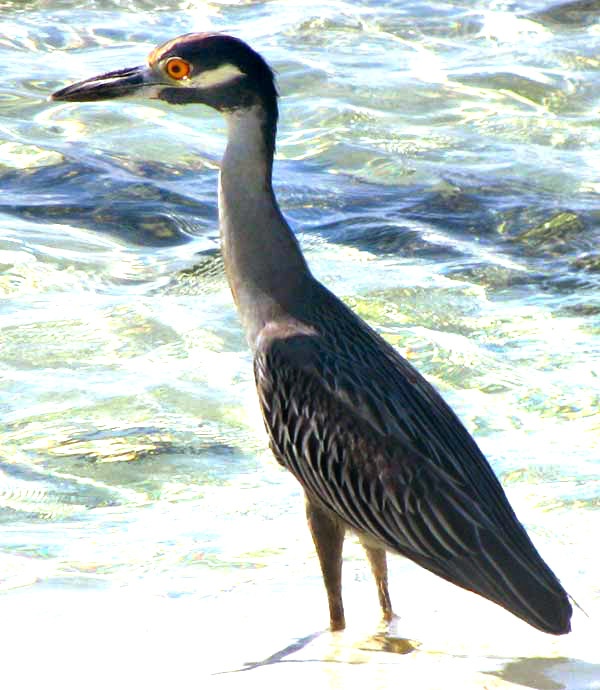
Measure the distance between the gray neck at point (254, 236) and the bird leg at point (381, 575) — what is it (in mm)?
859

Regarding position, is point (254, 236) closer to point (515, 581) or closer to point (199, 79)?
point (199, 79)

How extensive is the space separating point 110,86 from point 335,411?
5.05 ft

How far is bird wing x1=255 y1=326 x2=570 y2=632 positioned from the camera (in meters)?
4.89

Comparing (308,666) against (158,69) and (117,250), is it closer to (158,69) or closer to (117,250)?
(158,69)

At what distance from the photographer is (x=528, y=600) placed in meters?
4.62

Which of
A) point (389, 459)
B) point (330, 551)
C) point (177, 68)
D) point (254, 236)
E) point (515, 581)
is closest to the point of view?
point (515, 581)

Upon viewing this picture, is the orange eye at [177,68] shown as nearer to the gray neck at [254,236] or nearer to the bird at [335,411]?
the bird at [335,411]

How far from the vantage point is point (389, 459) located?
5.11 meters

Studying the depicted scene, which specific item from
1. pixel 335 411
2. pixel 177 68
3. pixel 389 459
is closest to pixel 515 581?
pixel 389 459

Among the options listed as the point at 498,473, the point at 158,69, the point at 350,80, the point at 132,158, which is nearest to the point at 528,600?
the point at 498,473

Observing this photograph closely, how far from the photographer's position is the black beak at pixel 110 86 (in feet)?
18.6

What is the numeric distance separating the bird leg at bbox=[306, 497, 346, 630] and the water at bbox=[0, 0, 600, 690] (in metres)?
0.10

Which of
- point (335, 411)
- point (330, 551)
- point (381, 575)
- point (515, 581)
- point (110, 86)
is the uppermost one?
point (110, 86)

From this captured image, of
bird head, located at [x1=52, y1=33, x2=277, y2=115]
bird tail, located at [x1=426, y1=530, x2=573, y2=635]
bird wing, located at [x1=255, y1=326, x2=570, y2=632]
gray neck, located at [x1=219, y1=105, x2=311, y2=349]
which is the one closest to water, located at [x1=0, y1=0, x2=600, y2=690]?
bird tail, located at [x1=426, y1=530, x2=573, y2=635]
